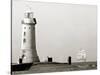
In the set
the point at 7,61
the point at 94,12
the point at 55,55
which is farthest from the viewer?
the point at 94,12

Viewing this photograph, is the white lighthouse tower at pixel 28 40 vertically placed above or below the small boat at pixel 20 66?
above

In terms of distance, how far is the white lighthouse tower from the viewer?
1815 millimetres

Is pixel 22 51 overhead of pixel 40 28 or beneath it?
beneath

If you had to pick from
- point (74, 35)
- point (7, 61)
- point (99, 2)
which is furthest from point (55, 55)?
point (99, 2)

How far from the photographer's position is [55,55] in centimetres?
189

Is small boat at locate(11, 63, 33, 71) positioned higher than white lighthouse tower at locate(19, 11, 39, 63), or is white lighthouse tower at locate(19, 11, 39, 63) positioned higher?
white lighthouse tower at locate(19, 11, 39, 63)

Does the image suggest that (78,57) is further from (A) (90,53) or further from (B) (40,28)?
(B) (40,28)

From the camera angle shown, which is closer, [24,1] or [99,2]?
[24,1]

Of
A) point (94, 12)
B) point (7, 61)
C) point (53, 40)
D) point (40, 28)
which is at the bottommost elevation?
point (7, 61)

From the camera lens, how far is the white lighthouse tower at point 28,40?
1815mm

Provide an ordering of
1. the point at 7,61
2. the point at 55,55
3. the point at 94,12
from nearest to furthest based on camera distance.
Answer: the point at 7,61, the point at 55,55, the point at 94,12

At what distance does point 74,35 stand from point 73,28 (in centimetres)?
7

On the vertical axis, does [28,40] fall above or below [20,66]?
above

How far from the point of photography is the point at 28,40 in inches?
72.2
